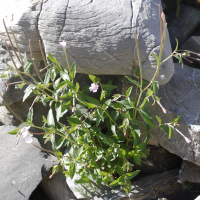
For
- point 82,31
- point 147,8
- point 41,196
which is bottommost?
point 41,196

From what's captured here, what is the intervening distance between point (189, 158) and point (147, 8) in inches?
56.9

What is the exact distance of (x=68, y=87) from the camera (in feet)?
5.89

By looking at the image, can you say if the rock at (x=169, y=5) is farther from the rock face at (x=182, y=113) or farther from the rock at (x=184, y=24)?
the rock face at (x=182, y=113)

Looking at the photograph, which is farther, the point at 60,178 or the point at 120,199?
the point at 60,178

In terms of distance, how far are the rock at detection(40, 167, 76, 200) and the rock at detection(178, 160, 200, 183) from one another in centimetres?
121

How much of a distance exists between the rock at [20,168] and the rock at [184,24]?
8.42ft

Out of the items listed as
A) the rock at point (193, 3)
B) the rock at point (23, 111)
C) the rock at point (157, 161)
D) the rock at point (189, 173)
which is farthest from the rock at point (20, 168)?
the rock at point (193, 3)

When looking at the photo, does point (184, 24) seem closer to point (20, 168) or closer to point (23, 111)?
point (23, 111)

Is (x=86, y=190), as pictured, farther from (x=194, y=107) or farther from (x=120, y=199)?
(x=194, y=107)

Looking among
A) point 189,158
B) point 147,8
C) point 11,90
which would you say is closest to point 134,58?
point 147,8

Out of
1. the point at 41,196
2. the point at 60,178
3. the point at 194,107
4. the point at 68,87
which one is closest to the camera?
the point at 68,87

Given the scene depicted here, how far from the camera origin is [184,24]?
354 centimetres

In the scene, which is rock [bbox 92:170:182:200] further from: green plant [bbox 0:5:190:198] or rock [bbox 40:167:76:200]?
rock [bbox 40:167:76:200]

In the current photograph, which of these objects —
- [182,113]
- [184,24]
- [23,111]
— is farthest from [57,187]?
[184,24]
